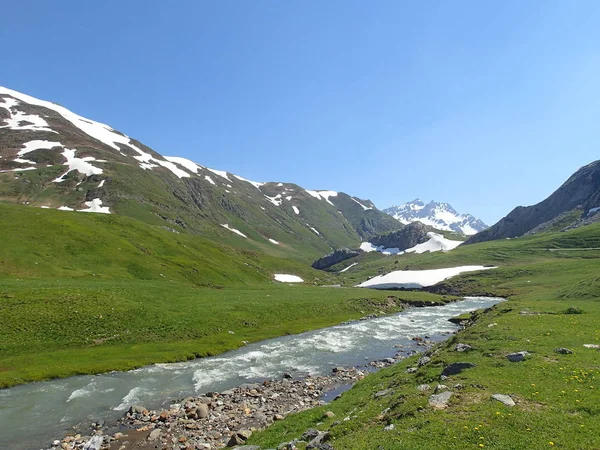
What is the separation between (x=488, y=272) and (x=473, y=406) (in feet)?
470

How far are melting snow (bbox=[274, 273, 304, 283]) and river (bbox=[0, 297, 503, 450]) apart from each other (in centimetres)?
9629

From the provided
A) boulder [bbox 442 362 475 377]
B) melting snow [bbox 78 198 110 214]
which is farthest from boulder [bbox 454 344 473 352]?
melting snow [bbox 78 198 110 214]

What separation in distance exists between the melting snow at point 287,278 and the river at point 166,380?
9629 cm

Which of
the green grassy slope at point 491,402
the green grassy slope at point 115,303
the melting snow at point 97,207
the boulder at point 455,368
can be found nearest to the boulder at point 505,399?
the green grassy slope at point 491,402

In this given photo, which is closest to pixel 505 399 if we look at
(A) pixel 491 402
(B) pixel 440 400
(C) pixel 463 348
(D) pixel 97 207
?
(A) pixel 491 402

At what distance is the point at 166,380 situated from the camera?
3628 centimetres

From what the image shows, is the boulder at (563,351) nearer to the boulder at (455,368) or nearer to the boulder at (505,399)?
the boulder at (455,368)

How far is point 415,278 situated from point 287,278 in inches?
2143

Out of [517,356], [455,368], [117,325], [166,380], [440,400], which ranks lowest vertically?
[166,380]

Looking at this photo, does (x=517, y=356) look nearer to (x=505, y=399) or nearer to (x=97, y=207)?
(x=505, y=399)

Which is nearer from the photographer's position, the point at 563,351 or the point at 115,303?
the point at 563,351

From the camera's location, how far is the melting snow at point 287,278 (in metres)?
158

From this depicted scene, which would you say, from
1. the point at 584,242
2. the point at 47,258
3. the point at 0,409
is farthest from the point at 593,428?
the point at 584,242

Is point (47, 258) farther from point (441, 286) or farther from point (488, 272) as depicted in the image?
point (488, 272)
